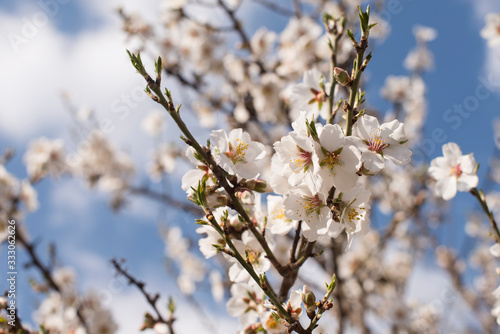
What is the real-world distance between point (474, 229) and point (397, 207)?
466cm

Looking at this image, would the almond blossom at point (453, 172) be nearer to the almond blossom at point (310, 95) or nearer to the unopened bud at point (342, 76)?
the almond blossom at point (310, 95)

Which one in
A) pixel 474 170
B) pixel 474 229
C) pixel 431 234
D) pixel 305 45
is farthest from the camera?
pixel 474 229

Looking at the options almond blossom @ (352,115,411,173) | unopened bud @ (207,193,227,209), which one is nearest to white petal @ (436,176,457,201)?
almond blossom @ (352,115,411,173)

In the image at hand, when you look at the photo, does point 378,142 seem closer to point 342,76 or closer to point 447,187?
point 342,76

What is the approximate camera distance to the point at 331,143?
1.23m

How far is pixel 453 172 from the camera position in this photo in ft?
6.70

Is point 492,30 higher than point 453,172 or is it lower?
higher

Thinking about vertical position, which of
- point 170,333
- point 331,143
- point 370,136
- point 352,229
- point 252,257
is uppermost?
point 370,136

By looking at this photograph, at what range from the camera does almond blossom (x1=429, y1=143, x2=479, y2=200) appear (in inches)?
76.0

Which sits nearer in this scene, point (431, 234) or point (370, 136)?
point (370, 136)

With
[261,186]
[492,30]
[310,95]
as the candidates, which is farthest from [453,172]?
[492,30]

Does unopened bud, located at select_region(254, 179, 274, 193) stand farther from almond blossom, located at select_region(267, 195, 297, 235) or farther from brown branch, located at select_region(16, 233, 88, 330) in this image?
brown branch, located at select_region(16, 233, 88, 330)

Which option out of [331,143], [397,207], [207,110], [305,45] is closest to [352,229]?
[331,143]

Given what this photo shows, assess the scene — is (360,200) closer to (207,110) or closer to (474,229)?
(207,110)
